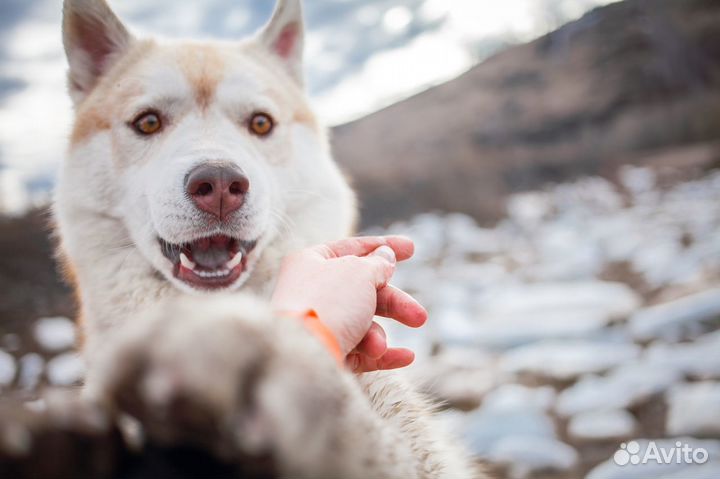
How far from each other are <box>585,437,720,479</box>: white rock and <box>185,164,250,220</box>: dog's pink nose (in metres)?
2.25

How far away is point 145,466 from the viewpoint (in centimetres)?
70

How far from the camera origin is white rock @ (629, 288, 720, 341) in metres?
3.93

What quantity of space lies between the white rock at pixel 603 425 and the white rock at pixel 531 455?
15cm

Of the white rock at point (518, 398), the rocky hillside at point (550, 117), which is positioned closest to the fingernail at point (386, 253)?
the white rock at point (518, 398)

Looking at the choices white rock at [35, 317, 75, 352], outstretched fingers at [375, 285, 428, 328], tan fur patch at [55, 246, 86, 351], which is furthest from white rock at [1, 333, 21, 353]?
outstretched fingers at [375, 285, 428, 328]

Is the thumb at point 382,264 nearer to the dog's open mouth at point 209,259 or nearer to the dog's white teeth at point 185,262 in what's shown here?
the dog's open mouth at point 209,259

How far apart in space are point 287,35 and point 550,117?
21.5 meters

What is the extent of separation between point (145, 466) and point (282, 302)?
1.83 ft

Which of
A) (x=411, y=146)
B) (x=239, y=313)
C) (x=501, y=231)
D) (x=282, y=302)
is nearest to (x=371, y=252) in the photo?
(x=282, y=302)

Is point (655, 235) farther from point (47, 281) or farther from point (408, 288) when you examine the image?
point (47, 281)

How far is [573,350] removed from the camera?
4.09 m

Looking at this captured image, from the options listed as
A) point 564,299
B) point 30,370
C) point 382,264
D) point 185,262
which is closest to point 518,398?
point 564,299

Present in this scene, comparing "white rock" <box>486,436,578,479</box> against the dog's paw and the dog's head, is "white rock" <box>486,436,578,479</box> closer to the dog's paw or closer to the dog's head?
the dog's head

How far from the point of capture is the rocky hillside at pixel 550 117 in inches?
593
